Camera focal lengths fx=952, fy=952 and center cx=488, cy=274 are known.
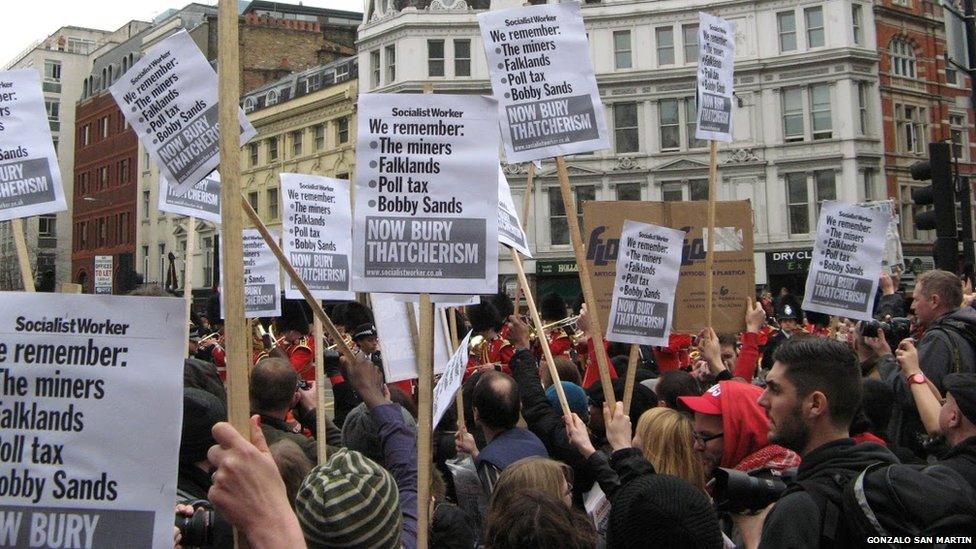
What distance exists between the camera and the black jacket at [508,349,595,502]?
4.54m

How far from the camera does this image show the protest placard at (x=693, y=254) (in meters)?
7.85

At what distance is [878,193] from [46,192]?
35329 millimetres

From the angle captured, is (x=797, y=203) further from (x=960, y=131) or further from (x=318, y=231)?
(x=318, y=231)

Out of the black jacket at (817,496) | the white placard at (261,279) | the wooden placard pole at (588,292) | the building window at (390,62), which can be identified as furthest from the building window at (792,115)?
the black jacket at (817,496)

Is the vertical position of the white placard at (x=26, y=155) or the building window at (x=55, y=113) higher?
the building window at (x=55, y=113)

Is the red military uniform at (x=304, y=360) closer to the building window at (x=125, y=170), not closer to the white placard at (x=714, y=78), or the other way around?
the white placard at (x=714, y=78)

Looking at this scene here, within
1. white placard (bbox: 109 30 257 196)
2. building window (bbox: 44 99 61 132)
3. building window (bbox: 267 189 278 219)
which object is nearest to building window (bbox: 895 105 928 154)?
building window (bbox: 267 189 278 219)

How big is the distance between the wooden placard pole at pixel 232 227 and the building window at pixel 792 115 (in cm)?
→ 3646

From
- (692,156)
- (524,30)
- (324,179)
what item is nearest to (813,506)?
(524,30)

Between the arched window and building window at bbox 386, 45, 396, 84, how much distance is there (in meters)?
20.3

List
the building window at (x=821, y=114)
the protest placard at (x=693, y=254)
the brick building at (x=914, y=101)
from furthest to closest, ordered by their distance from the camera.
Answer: the brick building at (x=914, y=101) → the building window at (x=821, y=114) → the protest placard at (x=693, y=254)

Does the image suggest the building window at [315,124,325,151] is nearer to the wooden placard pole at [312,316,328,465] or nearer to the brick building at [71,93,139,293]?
the brick building at [71,93,139,293]

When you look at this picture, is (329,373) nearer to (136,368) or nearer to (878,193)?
(136,368)

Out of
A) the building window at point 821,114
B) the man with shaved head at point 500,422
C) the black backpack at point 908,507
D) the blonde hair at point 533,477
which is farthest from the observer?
the building window at point 821,114
